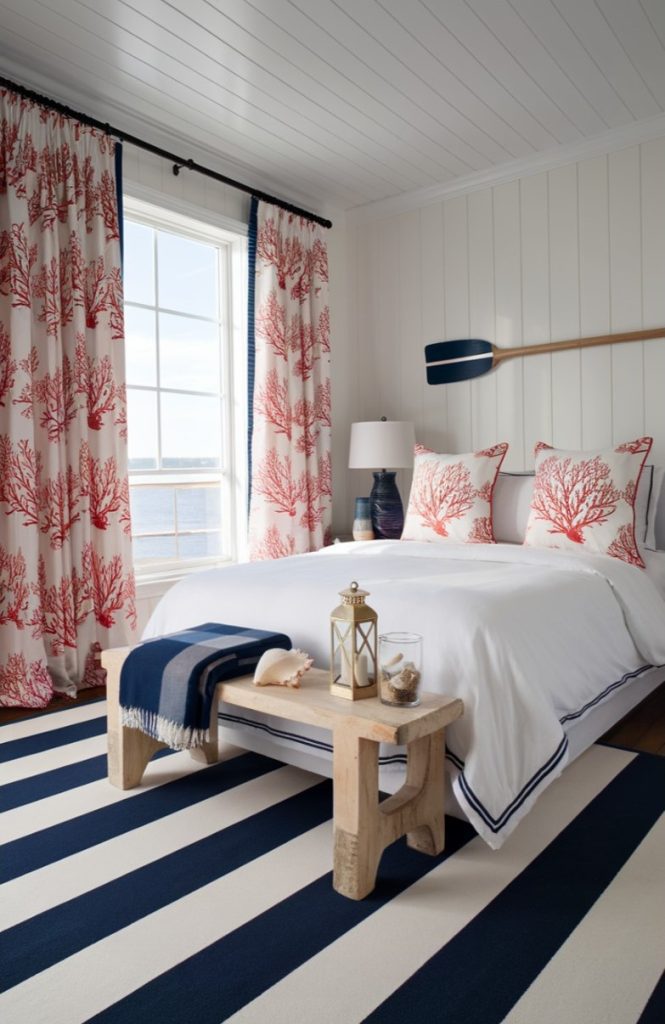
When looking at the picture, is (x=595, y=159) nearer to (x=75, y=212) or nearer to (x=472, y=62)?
(x=472, y=62)

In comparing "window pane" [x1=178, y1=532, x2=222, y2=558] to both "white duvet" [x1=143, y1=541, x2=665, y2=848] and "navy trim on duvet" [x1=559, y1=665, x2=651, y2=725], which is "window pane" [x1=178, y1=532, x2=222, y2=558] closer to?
"white duvet" [x1=143, y1=541, x2=665, y2=848]

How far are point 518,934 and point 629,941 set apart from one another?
0.21 m

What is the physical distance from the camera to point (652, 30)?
2814mm

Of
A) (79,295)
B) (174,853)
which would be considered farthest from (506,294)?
(174,853)

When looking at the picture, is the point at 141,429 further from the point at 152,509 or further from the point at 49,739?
the point at 49,739

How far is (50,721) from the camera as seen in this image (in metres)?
2.82

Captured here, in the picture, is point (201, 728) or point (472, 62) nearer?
point (201, 728)

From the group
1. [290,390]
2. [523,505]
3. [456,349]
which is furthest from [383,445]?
[523,505]

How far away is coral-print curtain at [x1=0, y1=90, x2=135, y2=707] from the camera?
9.73ft

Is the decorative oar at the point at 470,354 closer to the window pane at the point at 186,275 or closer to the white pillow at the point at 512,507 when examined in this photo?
the white pillow at the point at 512,507

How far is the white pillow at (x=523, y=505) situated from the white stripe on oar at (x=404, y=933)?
4.83 ft

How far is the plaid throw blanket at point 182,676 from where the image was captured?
6.28 feet

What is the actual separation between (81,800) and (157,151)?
289 cm

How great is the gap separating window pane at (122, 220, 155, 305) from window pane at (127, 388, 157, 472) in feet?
1.59
